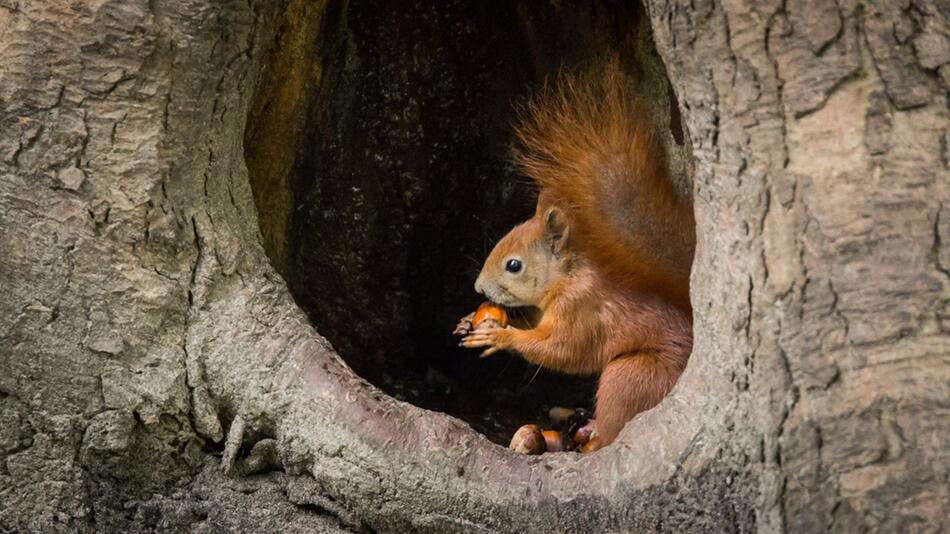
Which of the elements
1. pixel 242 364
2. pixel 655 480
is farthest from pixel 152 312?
pixel 655 480

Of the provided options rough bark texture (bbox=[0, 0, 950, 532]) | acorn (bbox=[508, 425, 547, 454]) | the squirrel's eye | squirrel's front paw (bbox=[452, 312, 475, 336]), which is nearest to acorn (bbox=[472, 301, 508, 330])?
squirrel's front paw (bbox=[452, 312, 475, 336])

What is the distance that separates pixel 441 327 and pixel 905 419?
2040 mm

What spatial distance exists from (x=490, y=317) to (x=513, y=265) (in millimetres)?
159

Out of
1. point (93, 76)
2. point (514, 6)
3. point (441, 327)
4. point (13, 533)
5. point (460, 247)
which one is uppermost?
point (514, 6)

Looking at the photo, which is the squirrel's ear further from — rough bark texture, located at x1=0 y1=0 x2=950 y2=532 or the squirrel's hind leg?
rough bark texture, located at x1=0 y1=0 x2=950 y2=532

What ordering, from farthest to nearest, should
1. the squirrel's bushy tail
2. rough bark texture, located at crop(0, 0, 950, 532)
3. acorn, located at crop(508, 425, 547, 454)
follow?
acorn, located at crop(508, 425, 547, 454)
the squirrel's bushy tail
rough bark texture, located at crop(0, 0, 950, 532)

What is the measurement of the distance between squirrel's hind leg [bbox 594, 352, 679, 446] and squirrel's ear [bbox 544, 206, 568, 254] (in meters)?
0.42

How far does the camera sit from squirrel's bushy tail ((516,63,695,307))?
106 inches

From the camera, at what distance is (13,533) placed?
8.20 feet

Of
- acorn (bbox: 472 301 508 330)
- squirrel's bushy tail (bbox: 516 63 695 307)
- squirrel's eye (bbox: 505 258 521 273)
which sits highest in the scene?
squirrel's bushy tail (bbox: 516 63 695 307)

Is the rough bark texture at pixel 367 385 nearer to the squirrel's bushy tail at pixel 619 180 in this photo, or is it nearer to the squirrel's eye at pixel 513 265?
the squirrel's bushy tail at pixel 619 180

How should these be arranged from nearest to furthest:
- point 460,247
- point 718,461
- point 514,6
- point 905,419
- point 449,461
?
point 905,419
point 718,461
point 449,461
point 514,6
point 460,247

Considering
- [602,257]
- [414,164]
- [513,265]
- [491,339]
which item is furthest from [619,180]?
[414,164]

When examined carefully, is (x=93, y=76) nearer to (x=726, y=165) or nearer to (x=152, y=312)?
(x=152, y=312)
